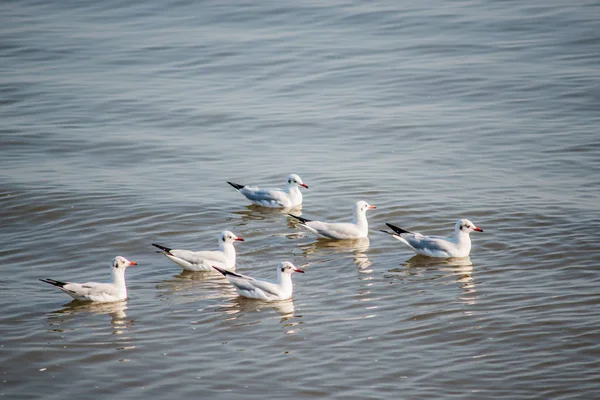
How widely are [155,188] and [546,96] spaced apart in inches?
413

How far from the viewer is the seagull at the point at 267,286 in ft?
40.5

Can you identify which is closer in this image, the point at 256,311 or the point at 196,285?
the point at 256,311

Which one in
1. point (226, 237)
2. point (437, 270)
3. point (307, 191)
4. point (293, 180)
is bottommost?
point (437, 270)

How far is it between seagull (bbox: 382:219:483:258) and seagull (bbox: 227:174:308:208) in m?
3.39

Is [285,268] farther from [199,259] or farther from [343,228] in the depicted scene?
[343,228]

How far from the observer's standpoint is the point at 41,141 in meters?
21.0

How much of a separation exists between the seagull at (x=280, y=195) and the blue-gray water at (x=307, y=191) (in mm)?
255

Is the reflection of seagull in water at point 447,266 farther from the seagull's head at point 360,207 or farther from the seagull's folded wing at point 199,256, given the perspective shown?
the seagull's folded wing at point 199,256

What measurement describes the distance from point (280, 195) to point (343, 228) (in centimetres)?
239

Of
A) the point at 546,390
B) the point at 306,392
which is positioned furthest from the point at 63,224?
the point at 546,390

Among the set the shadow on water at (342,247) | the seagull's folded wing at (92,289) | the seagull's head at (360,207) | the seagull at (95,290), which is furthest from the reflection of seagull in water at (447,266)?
the seagull's folded wing at (92,289)

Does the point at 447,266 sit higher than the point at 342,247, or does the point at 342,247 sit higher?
the point at 342,247

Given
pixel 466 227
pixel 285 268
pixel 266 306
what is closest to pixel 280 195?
pixel 466 227

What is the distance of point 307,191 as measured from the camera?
18.0 m
